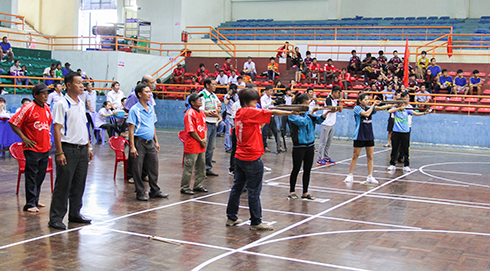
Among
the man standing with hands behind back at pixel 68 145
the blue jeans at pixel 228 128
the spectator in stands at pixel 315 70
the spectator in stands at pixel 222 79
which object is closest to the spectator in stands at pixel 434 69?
the spectator in stands at pixel 315 70

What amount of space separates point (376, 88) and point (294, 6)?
1493cm

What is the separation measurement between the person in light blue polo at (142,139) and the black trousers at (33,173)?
1.42 meters

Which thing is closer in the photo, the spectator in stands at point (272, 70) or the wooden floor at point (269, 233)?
the wooden floor at point (269, 233)

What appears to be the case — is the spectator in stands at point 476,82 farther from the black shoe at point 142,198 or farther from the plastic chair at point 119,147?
the black shoe at point 142,198

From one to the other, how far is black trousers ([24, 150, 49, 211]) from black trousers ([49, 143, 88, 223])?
1.13 metres

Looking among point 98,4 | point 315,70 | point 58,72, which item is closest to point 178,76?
point 58,72

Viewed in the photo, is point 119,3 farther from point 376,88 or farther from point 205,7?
point 376,88

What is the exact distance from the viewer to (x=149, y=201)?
335 inches

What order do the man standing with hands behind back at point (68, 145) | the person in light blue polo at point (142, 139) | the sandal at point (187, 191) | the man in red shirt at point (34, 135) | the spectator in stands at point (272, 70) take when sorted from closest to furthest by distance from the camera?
the man standing with hands behind back at point (68, 145) → the man in red shirt at point (34, 135) → the person in light blue polo at point (142, 139) → the sandal at point (187, 191) → the spectator in stands at point (272, 70)

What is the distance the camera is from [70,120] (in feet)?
21.7

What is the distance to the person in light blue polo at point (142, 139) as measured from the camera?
8.31 meters

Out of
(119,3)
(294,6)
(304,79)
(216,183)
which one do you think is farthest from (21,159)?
(294,6)

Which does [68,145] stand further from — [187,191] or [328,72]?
[328,72]

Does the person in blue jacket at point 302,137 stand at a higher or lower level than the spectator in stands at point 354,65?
lower
